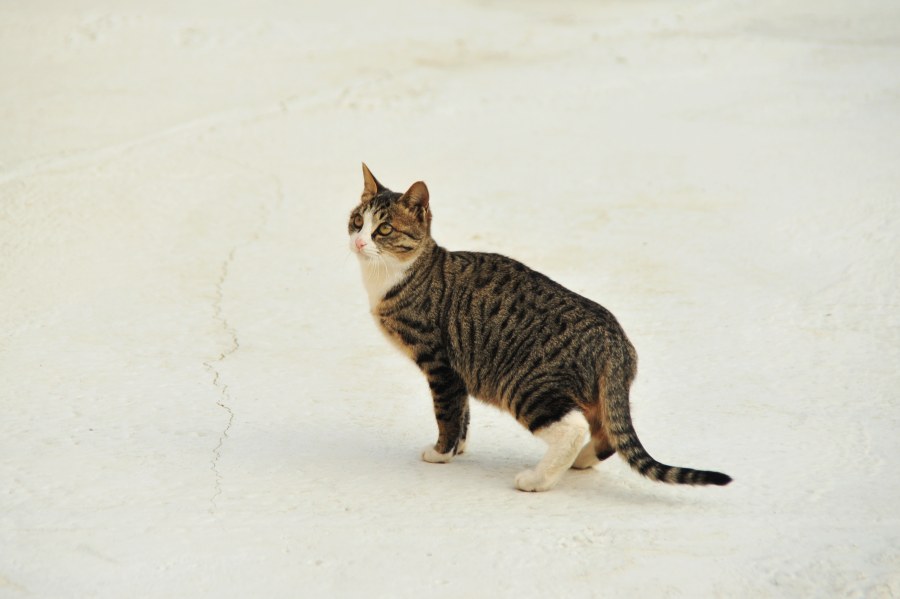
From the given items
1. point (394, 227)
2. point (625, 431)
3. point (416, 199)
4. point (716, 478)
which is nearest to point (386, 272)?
point (394, 227)

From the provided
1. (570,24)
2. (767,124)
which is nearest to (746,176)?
(767,124)

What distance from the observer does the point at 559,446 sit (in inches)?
131

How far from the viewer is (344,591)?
2.73 m

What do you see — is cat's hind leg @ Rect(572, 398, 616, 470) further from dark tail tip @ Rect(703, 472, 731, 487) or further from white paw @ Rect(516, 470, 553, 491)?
dark tail tip @ Rect(703, 472, 731, 487)

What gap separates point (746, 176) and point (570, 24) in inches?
127

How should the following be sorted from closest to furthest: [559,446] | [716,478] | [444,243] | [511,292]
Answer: [716,478]
[559,446]
[511,292]
[444,243]

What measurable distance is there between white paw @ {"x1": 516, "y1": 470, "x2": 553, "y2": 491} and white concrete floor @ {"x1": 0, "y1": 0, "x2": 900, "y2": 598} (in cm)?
4

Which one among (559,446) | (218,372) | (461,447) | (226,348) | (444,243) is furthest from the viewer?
(444,243)

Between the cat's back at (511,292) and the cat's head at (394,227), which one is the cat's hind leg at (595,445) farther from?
the cat's head at (394,227)

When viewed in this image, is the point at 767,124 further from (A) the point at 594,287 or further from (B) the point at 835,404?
(B) the point at 835,404

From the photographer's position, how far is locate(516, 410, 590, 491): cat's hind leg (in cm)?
330

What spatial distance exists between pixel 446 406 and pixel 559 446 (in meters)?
0.49

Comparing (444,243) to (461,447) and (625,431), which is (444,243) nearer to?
(461,447)

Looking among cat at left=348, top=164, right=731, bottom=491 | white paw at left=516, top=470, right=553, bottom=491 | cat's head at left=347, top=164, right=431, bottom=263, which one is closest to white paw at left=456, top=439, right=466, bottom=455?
cat at left=348, top=164, right=731, bottom=491
